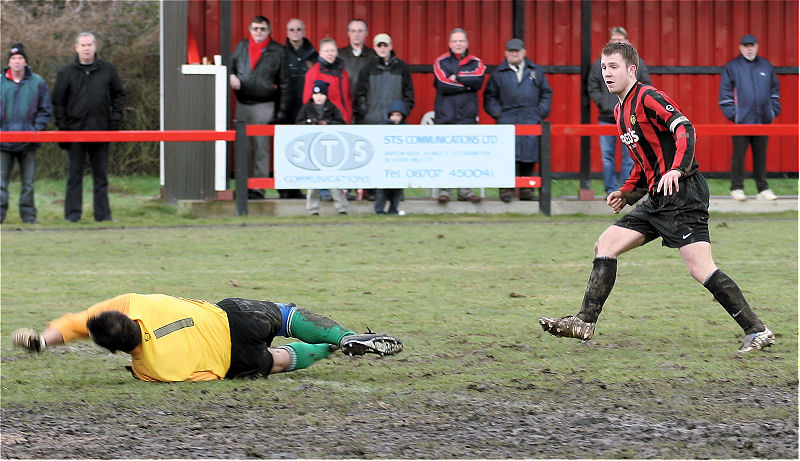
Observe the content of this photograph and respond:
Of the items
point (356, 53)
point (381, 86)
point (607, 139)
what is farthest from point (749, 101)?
point (356, 53)

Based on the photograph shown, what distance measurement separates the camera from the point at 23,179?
1465 centimetres

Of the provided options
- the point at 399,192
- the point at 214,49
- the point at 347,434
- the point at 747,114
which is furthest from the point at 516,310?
the point at 214,49

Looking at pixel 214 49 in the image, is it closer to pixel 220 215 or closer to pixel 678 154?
pixel 220 215

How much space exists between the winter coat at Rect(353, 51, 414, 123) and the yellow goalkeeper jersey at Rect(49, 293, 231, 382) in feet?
31.1

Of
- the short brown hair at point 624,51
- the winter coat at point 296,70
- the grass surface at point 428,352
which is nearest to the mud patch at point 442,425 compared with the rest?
the grass surface at point 428,352

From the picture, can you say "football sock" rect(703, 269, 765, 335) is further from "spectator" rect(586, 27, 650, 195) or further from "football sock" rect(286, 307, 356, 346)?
"spectator" rect(586, 27, 650, 195)

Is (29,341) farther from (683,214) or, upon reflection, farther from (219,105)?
(219,105)

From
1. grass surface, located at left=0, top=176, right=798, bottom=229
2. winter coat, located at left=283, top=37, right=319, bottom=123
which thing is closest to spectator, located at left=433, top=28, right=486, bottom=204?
grass surface, located at left=0, top=176, right=798, bottom=229

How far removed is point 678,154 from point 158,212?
10.8 meters

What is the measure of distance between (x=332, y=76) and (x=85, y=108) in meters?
2.95

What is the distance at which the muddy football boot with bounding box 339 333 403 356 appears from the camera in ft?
21.1

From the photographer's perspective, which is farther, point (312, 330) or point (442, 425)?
point (312, 330)

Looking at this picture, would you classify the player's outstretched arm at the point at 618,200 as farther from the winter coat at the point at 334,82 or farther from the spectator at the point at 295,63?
the spectator at the point at 295,63

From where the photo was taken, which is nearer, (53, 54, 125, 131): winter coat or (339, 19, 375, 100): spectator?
(53, 54, 125, 131): winter coat
